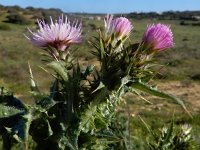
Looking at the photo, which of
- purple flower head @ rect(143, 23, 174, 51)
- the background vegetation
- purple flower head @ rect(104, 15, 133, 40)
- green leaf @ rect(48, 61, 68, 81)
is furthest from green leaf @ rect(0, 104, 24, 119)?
the background vegetation

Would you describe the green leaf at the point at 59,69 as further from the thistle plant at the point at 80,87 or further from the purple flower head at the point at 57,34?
the purple flower head at the point at 57,34

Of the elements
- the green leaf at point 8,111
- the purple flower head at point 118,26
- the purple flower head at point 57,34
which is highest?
the purple flower head at point 118,26

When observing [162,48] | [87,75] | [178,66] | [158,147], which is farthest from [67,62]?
[178,66]

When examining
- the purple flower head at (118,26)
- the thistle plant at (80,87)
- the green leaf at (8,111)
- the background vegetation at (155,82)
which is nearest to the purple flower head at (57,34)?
the thistle plant at (80,87)

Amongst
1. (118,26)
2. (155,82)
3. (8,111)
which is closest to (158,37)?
(118,26)

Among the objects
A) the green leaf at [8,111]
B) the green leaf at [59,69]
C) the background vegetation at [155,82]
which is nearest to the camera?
the green leaf at [59,69]

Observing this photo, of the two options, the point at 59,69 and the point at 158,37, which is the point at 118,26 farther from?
the point at 59,69

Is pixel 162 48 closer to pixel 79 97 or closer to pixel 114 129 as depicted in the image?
pixel 79 97
